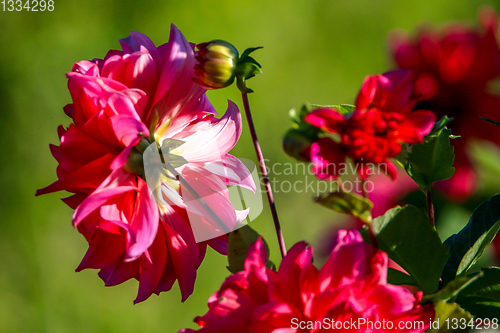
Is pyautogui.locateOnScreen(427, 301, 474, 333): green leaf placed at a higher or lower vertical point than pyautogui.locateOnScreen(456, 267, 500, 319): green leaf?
higher

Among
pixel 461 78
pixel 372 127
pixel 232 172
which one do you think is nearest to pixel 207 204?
pixel 232 172

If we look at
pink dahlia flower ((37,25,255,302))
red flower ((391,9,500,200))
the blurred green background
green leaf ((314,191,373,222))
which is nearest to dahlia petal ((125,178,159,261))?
pink dahlia flower ((37,25,255,302))

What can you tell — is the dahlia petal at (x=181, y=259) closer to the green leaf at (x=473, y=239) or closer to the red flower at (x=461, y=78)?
the green leaf at (x=473, y=239)

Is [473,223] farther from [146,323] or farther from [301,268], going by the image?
[146,323]

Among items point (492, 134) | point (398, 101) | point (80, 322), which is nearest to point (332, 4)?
point (492, 134)

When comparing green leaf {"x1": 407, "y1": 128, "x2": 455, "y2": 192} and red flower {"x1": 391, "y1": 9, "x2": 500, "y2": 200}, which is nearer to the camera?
green leaf {"x1": 407, "y1": 128, "x2": 455, "y2": 192}

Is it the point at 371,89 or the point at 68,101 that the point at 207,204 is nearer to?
the point at 371,89

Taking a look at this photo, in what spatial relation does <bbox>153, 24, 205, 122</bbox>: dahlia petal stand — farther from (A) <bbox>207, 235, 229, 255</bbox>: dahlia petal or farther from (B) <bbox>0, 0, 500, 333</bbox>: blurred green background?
(B) <bbox>0, 0, 500, 333</bbox>: blurred green background

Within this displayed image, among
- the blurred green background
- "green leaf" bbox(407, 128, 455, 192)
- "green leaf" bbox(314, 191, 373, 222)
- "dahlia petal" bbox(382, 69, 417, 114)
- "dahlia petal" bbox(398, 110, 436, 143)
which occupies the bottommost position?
the blurred green background
